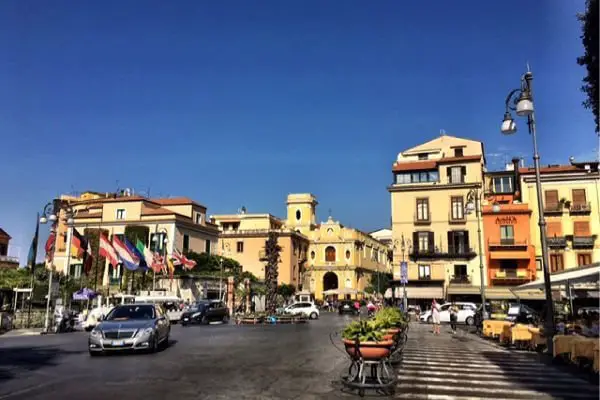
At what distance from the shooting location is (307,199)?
3644 inches

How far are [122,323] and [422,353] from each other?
9.09 meters

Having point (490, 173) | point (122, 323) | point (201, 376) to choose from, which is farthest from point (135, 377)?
point (490, 173)

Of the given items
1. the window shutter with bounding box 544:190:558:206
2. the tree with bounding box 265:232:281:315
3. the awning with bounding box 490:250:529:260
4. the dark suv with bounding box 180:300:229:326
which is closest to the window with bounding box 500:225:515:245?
the awning with bounding box 490:250:529:260

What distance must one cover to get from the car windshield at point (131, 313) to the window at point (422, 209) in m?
40.8

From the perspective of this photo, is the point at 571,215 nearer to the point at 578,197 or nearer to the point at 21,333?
the point at 578,197

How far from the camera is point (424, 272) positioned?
52531mm

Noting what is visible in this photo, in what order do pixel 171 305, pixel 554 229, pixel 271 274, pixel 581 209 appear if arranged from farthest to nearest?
pixel 554 229, pixel 581 209, pixel 271 274, pixel 171 305

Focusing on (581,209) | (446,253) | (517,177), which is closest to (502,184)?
(517,177)

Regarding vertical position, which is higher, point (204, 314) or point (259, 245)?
point (259, 245)

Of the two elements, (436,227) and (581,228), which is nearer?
(581,228)

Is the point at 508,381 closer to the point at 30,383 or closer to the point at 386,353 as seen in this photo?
the point at 386,353

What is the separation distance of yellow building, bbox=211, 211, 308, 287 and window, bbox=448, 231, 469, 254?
107 ft

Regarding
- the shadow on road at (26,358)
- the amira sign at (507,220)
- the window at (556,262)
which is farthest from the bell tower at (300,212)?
the shadow on road at (26,358)

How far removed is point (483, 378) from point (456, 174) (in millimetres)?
45327
